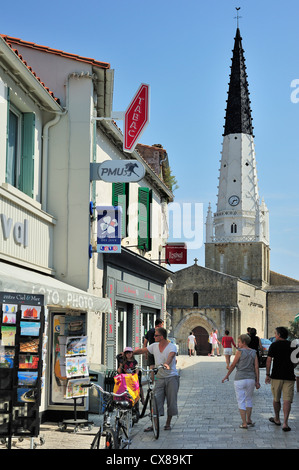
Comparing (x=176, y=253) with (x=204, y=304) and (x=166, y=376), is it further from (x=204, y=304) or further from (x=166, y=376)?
(x=204, y=304)

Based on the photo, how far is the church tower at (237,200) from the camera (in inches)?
3639

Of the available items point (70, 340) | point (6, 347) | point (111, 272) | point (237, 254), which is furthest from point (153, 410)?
point (237, 254)

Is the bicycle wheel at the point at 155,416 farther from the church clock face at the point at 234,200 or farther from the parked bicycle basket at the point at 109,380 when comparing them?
the church clock face at the point at 234,200

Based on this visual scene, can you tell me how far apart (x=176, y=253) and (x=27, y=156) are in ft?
45.4

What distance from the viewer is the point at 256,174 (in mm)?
95688

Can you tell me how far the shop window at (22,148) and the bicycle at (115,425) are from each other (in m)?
4.65

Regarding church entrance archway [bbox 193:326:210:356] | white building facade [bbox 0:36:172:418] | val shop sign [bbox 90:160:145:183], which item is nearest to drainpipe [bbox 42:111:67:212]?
white building facade [bbox 0:36:172:418]

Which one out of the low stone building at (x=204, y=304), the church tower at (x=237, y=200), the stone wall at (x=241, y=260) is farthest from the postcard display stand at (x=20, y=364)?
the church tower at (x=237, y=200)

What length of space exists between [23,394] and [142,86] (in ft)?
25.8

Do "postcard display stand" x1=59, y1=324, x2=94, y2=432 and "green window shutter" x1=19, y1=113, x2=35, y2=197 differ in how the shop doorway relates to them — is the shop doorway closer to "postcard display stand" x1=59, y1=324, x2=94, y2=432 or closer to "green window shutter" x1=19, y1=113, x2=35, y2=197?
"postcard display stand" x1=59, y1=324, x2=94, y2=432

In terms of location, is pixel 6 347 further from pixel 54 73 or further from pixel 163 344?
pixel 54 73

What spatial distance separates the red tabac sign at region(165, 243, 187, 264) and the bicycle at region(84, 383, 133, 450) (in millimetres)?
16503

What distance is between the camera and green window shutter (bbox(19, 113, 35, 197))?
12.6 meters

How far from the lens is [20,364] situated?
361 inches
